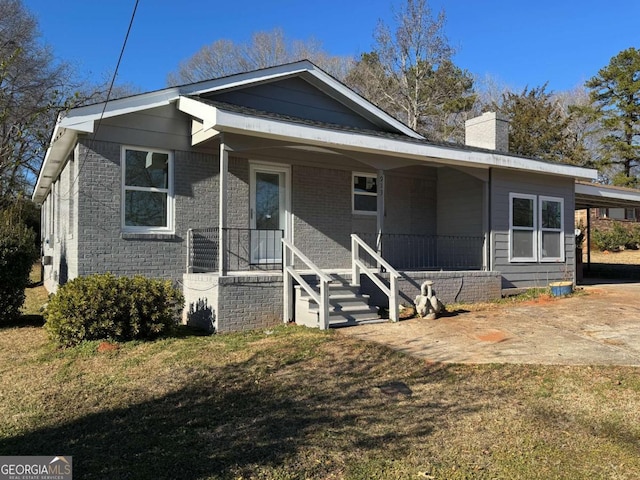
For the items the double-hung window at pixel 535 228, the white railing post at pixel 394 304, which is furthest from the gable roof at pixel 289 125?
the white railing post at pixel 394 304

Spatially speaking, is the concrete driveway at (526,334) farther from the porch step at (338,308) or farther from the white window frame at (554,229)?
the white window frame at (554,229)

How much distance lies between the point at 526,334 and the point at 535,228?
586 centimetres

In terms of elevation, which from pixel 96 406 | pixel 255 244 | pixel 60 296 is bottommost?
pixel 96 406

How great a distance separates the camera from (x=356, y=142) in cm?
968

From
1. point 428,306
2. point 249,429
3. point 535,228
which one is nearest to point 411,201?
point 535,228

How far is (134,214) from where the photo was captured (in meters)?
9.15

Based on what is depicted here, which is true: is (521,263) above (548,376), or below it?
above

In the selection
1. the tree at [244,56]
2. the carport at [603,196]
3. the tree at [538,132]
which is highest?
the tree at [244,56]

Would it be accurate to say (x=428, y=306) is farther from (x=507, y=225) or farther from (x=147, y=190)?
(x=147, y=190)

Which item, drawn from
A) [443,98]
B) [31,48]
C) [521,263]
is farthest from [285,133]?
[443,98]

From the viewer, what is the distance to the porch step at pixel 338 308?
27.1 ft

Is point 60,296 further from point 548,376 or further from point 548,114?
point 548,114

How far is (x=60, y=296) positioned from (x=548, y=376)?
6565mm

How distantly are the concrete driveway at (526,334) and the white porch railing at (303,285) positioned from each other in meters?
0.42
